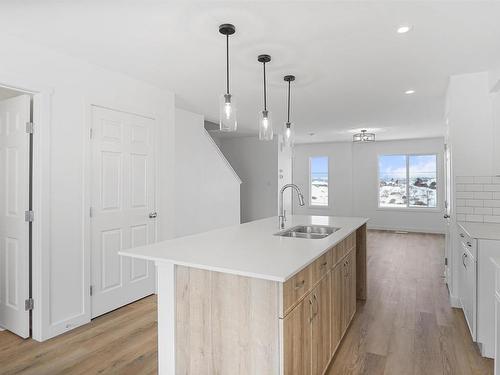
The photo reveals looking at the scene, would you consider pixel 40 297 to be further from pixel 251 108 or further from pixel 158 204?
pixel 251 108

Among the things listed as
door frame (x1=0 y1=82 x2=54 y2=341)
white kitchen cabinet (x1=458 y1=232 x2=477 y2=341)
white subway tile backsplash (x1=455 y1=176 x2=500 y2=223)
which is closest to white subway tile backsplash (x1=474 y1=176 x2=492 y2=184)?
white subway tile backsplash (x1=455 y1=176 x2=500 y2=223)

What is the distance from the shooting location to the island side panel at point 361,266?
3.55m

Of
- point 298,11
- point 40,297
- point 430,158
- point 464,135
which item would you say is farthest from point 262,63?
point 430,158

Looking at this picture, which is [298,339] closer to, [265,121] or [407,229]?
[265,121]

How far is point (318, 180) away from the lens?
966cm

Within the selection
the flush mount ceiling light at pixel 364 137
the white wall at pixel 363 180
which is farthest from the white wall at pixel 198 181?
the white wall at pixel 363 180

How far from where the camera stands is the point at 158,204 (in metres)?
3.73

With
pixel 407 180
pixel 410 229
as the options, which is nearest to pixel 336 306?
pixel 410 229

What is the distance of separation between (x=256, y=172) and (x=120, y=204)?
4553 millimetres

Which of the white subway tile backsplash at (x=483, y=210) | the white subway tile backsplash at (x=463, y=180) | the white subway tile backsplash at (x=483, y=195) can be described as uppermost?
the white subway tile backsplash at (x=463, y=180)

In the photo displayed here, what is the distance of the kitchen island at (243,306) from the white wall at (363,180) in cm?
714

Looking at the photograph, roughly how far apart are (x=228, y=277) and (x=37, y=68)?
2358 millimetres

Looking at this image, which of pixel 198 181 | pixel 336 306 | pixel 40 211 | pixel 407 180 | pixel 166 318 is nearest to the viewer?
pixel 166 318

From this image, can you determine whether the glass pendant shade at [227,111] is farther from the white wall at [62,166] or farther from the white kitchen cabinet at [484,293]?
the white kitchen cabinet at [484,293]
